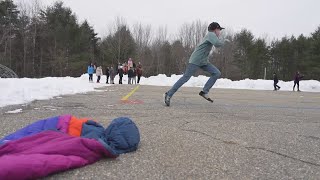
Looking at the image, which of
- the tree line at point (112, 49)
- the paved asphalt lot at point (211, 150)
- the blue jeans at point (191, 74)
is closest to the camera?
the paved asphalt lot at point (211, 150)

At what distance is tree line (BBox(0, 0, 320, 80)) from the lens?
5984cm

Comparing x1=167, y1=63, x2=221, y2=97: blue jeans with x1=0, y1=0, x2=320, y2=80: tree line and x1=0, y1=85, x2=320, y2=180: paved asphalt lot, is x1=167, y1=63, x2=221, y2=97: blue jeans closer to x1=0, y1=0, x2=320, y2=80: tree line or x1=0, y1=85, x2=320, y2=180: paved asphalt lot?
x1=0, y1=85, x2=320, y2=180: paved asphalt lot

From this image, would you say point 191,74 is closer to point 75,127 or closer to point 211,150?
point 211,150

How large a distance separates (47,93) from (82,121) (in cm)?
773

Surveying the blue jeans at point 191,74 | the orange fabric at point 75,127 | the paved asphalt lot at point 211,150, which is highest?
the blue jeans at point 191,74

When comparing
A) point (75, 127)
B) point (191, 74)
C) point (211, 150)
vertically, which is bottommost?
point (211, 150)

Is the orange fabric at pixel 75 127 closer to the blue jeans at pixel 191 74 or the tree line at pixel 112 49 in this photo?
the blue jeans at pixel 191 74

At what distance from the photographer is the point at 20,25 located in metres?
60.3

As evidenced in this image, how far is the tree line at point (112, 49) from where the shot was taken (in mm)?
59844

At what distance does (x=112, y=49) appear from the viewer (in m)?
66.1

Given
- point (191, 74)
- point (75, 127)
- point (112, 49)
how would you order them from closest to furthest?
1. point (75, 127)
2. point (191, 74)
3. point (112, 49)

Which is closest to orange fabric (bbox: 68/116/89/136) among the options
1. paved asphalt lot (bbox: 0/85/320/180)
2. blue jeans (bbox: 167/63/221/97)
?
paved asphalt lot (bbox: 0/85/320/180)

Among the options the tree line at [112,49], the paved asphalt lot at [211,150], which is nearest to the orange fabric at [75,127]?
the paved asphalt lot at [211,150]

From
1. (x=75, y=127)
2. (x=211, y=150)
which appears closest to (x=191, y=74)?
(x=211, y=150)
